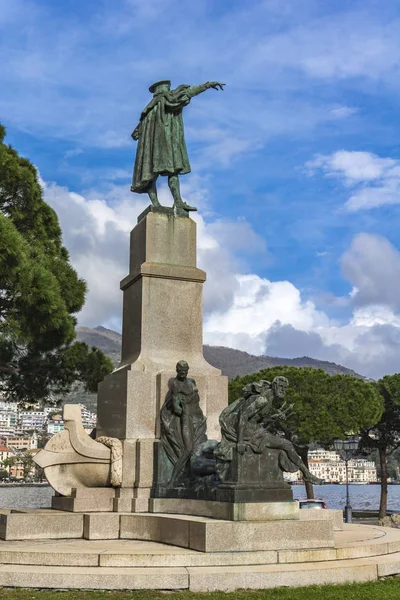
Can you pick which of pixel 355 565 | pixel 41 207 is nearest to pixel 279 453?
pixel 355 565

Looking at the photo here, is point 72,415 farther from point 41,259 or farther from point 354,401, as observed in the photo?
point 354,401

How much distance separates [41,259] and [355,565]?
10.8 meters

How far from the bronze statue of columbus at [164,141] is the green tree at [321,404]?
26.1 m

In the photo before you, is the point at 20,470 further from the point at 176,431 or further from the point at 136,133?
→ the point at 176,431

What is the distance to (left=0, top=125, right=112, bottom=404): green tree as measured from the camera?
15.7 m

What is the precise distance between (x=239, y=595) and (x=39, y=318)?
9782 millimetres

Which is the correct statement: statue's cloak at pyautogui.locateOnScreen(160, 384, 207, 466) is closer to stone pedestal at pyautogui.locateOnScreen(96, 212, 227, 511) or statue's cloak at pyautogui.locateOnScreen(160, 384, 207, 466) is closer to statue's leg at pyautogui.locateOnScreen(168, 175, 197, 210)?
stone pedestal at pyautogui.locateOnScreen(96, 212, 227, 511)

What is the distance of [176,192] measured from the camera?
13.5m

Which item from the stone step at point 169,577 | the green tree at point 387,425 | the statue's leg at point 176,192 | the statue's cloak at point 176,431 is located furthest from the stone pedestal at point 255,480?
the green tree at point 387,425

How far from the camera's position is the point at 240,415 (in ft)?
30.0

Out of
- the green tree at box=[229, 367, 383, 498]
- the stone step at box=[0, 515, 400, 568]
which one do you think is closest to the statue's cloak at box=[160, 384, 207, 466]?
the stone step at box=[0, 515, 400, 568]

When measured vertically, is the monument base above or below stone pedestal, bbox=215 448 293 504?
below

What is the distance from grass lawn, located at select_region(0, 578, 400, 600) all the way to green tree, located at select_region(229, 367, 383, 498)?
31035 mm

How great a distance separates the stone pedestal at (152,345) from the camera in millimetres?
11289
